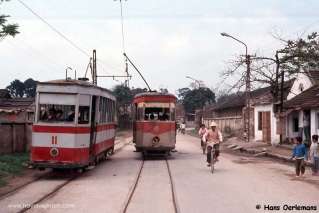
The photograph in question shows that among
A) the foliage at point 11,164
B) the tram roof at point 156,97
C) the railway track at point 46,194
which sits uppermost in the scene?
the tram roof at point 156,97

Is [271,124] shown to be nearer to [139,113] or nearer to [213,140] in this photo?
[139,113]

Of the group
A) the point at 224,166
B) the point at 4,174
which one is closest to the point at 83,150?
the point at 4,174

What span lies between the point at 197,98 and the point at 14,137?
88.2 metres

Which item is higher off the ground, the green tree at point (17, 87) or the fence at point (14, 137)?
the green tree at point (17, 87)

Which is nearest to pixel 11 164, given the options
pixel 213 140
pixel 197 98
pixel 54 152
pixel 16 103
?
pixel 54 152

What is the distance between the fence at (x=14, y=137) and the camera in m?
23.4

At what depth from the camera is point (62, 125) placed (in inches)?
702

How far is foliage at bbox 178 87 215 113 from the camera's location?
354 feet

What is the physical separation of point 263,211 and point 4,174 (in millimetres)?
9948

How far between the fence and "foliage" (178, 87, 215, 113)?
261 feet

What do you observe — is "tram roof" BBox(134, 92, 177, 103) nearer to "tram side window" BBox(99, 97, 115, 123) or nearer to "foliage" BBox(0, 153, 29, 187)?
"tram side window" BBox(99, 97, 115, 123)

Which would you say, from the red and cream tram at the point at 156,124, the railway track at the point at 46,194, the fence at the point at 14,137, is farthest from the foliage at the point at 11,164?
the red and cream tram at the point at 156,124

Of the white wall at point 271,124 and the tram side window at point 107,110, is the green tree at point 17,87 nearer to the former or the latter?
the white wall at point 271,124

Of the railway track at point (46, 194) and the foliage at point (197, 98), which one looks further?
the foliage at point (197, 98)
